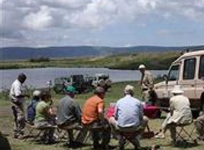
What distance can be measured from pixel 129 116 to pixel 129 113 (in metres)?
0.07

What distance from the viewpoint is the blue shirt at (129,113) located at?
14281mm

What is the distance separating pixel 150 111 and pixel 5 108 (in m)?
11.0

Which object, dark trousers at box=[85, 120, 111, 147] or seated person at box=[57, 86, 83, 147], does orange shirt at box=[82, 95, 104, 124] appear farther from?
seated person at box=[57, 86, 83, 147]

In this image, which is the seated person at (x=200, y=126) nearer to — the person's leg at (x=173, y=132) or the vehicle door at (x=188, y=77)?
the person's leg at (x=173, y=132)

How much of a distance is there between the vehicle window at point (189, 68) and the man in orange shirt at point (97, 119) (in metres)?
6.48

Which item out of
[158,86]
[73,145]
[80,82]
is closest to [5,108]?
[158,86]

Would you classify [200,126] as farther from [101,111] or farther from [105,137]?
[101,111]

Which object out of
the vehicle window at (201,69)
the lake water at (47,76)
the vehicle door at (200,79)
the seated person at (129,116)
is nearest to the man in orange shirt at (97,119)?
the seated person at (129,116)

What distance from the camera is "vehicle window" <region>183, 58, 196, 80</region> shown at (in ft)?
68.0

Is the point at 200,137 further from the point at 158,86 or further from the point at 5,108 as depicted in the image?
the point at 5,108

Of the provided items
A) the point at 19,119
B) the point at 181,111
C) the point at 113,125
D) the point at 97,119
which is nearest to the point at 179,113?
the point at 181,111

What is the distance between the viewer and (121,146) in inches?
580

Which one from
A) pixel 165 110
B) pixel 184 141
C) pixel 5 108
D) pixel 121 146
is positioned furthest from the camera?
pixel 5 108

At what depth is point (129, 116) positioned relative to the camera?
14289 millimetres
